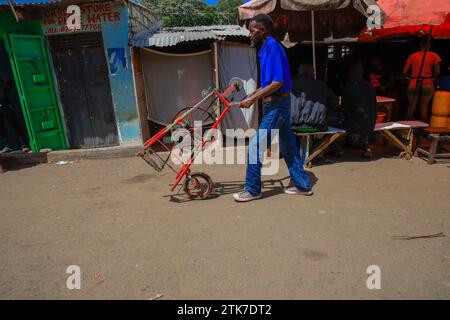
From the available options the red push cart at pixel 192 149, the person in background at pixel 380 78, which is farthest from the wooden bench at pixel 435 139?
the red push cart at pixel 192 149

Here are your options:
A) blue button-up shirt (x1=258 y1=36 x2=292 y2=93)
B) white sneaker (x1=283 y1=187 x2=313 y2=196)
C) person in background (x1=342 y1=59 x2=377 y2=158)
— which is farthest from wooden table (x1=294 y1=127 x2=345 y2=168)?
blue button-up shirt (x1=258 y1=36 x2=292 y2=93)

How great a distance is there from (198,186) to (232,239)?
118 centimetres

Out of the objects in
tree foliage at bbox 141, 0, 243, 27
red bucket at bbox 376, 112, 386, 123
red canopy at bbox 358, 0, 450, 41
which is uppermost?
tree foliage at bbox 141, 0, 243, 27

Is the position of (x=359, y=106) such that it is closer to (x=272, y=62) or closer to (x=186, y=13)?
(x=272, y=62)

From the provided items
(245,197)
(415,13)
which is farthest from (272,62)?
(415,13)

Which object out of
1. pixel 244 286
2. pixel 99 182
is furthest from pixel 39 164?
pixel 244 286

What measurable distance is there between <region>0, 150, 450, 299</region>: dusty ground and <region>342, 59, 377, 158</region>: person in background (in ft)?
2.37

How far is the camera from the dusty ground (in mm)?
2572

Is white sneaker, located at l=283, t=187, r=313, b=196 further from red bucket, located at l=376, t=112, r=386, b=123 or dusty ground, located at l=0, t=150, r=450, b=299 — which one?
red bucket, located at l=376, t=112, r=386, b=123

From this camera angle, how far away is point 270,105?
12.7ft

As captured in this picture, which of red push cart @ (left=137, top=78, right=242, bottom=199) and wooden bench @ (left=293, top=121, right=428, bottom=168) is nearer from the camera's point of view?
red push cart @ (left=137, top=78, right=242, bottom=199)

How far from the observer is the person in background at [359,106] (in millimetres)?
5336

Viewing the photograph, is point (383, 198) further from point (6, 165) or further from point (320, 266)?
point (6, 165)

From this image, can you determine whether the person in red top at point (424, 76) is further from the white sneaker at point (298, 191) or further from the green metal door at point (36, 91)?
the green metal door at point (36, 91)
